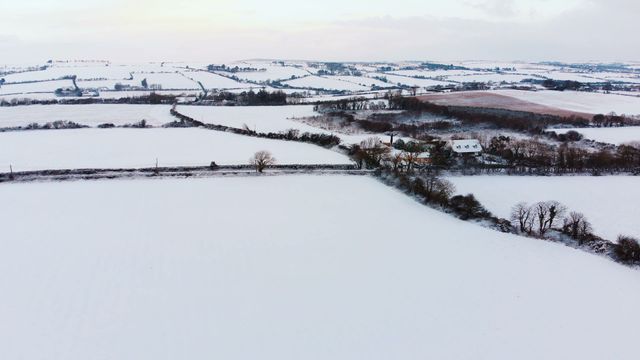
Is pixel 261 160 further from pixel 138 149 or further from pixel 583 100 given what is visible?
pixel 583 100

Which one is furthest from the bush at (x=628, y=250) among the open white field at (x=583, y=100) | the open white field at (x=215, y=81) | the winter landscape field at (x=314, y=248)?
the open white field at (x=215, y=81)

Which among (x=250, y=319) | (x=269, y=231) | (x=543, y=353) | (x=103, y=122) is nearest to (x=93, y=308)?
(x=250, y=319)

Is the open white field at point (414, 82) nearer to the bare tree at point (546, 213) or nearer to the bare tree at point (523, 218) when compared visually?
the bare tree at point (546, 213)

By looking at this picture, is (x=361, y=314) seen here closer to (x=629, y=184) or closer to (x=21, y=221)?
(x=21, y=221)

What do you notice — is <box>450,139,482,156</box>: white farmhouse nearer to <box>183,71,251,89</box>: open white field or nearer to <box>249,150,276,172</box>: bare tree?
<box>249,150,276,172</box>: bare tree

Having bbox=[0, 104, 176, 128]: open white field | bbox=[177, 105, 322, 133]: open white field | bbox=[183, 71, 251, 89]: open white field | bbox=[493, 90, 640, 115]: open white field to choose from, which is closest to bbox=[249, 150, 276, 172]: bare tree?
bbox=[177, 105, 322, 133]: open white field

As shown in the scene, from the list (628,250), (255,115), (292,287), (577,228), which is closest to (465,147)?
(577,228)
